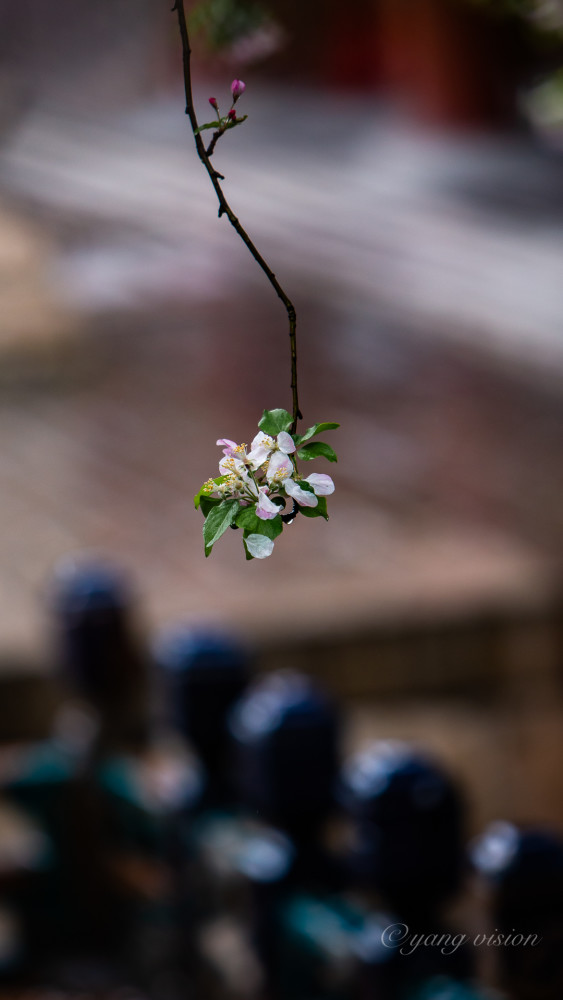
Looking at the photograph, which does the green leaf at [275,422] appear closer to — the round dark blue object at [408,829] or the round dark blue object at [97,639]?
the round dark blue object at [408,829]

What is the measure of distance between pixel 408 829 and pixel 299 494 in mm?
668

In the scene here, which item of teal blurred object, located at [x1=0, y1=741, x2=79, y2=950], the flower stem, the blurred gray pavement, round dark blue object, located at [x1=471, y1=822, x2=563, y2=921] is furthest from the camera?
the blurred gray pavement

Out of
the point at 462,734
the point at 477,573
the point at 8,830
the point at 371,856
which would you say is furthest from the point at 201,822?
the point at 477,573

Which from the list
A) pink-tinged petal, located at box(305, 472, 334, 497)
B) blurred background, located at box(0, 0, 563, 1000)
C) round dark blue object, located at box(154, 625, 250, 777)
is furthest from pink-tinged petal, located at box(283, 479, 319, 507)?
round dark blue object, located at box(154, 625, 250, 777)

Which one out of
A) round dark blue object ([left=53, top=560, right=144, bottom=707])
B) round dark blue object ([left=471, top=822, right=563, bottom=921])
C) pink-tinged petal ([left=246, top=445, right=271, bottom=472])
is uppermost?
round dark blue object ([left=53, top=560, right=144, bottom=707])

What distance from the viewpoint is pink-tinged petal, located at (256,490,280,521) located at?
51cm

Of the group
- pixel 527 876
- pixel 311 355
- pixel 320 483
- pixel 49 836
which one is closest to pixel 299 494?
pixel 320 483

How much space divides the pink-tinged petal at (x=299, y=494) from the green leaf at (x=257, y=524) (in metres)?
0.02

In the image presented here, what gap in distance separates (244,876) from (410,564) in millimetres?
2475

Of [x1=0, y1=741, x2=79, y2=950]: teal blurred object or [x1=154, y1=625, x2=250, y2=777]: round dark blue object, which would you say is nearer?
[x1=154, y1=625, x2=250, y2=777]: round dark blue object

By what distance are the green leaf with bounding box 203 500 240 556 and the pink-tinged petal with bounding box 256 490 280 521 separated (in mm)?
15

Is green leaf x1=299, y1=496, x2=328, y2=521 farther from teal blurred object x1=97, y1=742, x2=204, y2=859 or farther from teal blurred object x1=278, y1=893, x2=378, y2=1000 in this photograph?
teal blurred object x1=97, y1=742, x2=204, y2=859

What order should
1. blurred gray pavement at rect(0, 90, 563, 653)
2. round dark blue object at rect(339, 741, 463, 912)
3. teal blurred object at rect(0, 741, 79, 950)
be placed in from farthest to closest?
1. blurred gray pavement at rect(0, 90, 563, 653)
2. teal blurred object at rect(0, 741, 79, 950)
3. round dark blue object at rect(339, 741, 463, 912)

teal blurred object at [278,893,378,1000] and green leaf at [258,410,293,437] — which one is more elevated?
A: teal blurred object at [278,893,378,1000]
